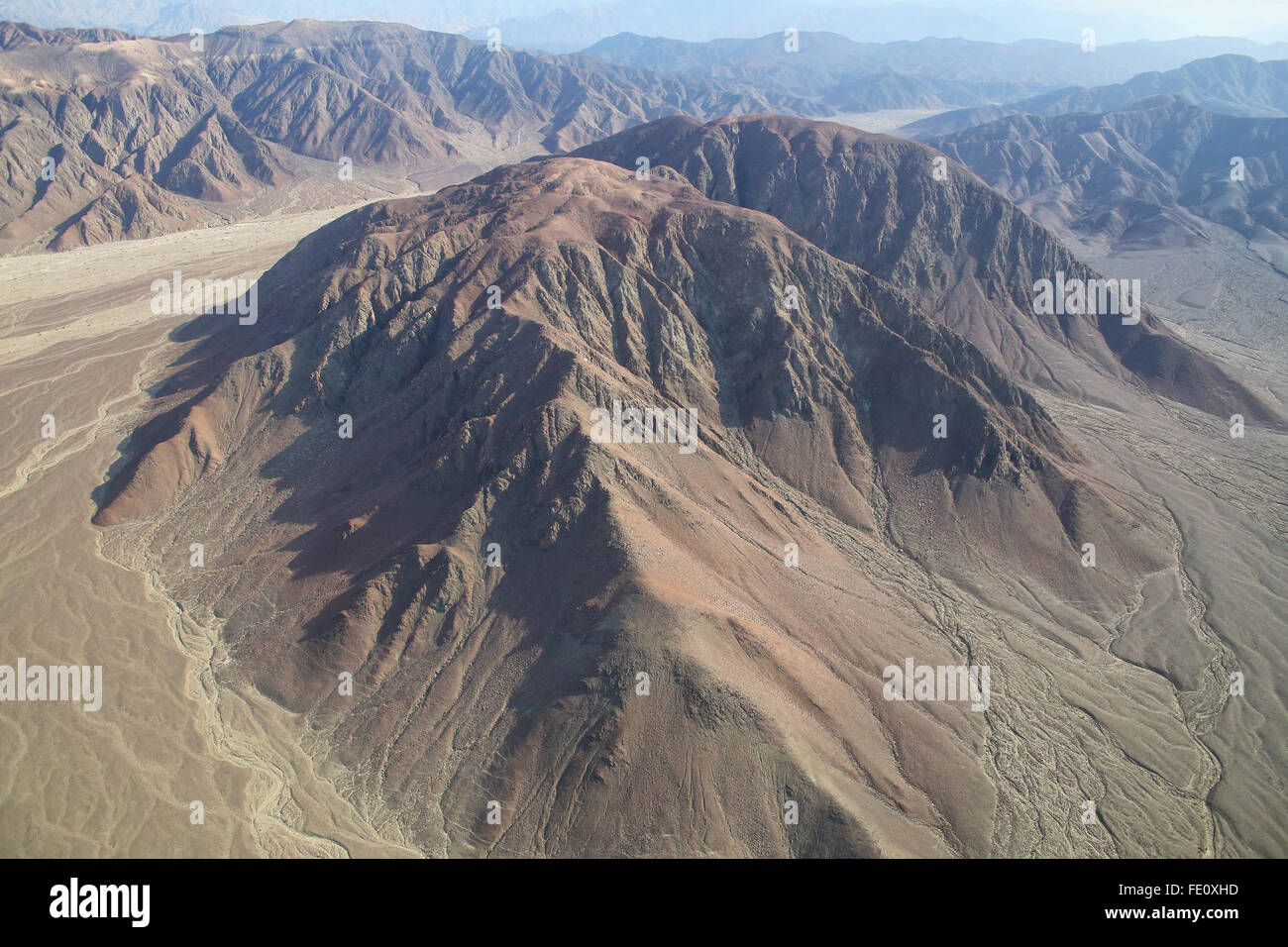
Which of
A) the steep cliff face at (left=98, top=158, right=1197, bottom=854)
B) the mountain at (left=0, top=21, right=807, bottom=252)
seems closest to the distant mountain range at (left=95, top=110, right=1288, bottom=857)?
the steep cliff face at (left=98, top=158, right=1197, bottom=854)

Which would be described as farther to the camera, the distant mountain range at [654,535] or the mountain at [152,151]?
the mountain at [152,151]

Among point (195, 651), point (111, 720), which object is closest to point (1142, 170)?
point (195, 651)

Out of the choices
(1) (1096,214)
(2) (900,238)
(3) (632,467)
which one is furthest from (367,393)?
(1) (1096,214)

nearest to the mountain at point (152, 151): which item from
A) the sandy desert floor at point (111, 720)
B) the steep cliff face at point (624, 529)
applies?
the sandy desert floor at point (111, 720)

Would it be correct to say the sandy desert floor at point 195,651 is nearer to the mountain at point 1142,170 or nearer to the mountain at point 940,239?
the mountain at point 940,239

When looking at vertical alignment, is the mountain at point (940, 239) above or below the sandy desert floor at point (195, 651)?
above

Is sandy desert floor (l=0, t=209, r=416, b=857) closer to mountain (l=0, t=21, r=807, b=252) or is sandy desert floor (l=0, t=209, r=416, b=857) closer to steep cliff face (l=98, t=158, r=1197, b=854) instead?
steep cliff face (l=98, t=158, r=1197, b=854)
